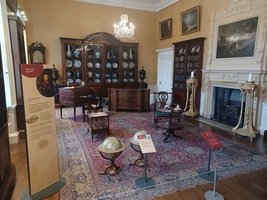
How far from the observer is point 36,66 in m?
1.98

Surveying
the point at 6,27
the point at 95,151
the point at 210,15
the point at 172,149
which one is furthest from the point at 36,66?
the point at 210,15

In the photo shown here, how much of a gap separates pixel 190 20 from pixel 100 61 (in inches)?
140

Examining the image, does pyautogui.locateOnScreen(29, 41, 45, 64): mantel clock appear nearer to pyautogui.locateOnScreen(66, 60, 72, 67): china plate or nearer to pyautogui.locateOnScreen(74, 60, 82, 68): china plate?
pyautogui.locateOnScreen(66, 60, 72, 67): china plate

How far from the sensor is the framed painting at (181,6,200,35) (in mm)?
5765

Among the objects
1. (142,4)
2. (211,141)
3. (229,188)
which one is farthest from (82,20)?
(229,188)

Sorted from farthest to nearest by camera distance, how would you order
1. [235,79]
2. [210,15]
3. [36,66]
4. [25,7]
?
1. [25,7]
2. [210,15]
3. [235,79]
4. [36,66]

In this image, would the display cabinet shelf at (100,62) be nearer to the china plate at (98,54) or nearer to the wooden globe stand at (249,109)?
the china plate at (98,54)

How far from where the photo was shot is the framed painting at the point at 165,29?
716 centimetres

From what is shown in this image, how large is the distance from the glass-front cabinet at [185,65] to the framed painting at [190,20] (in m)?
0.45

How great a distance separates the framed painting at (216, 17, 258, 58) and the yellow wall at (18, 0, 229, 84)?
0.56 meters

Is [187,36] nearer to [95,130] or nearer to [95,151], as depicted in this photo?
[95,130]

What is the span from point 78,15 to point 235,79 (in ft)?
19.0

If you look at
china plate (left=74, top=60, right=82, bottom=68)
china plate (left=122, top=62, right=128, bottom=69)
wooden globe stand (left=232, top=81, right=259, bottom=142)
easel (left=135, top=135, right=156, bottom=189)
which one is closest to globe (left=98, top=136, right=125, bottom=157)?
easel (left=135, top=135, right=156, bottom=189)

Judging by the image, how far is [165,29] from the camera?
7.44 m
